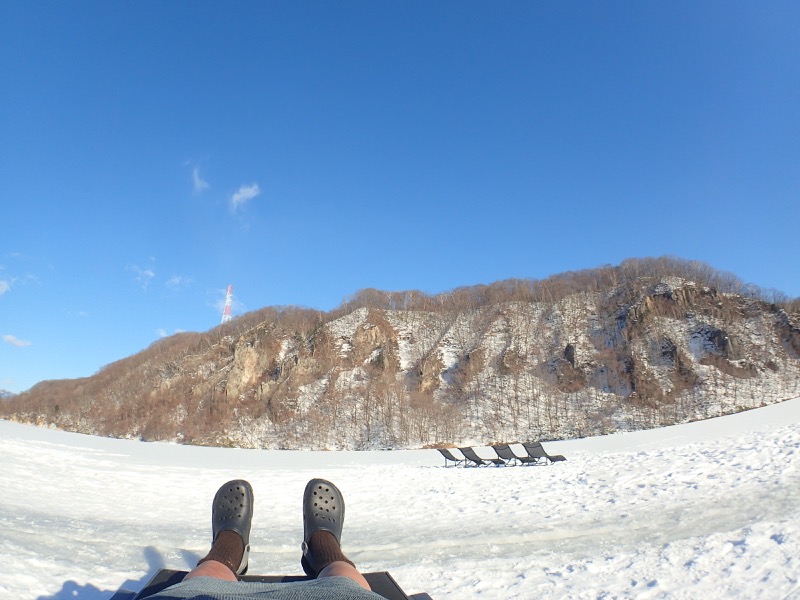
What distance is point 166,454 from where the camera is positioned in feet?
40.8

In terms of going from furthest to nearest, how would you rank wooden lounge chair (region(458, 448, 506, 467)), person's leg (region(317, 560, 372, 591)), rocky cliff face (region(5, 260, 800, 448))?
rocky cliff face (region(5, 260, 800, 448))
wooden lounge chair (region(458, 448, 506, 467))
person's leg (region(317, 560, 372, 591))

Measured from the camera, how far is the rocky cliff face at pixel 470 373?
107ft

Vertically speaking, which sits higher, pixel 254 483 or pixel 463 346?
pixel 463 346

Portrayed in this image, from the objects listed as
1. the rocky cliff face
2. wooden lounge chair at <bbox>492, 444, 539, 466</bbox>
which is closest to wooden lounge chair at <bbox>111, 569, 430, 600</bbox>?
wooden lounge chair at <bbox>492, 444, 539, 466</bbox>

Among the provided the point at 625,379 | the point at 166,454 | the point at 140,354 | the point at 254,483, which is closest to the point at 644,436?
the point at 254,483

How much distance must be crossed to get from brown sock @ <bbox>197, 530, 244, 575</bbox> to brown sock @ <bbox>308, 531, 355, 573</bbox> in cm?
43

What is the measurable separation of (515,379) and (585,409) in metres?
6.03

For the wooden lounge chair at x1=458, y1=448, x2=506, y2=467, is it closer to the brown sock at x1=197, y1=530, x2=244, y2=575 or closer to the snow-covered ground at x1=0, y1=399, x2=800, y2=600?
the snow-covered ground at x1=0, y1=399, x2=800, y2=600

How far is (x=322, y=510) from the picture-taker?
10.9 ft

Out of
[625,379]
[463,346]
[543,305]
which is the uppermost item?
[543,305]

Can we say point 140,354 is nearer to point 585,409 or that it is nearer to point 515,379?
point 515,379

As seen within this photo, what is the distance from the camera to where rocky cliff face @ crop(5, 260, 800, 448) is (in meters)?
32.8

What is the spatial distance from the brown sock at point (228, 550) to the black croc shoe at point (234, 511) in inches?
1.8

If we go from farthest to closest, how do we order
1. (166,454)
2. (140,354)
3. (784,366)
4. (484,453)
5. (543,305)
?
(140,354) < (543,305) < (784,366) < (484,453) < (166,454)
